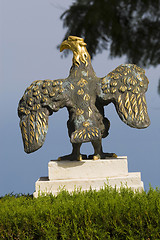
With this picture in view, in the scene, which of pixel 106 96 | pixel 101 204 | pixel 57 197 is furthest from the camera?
pixel 106 96

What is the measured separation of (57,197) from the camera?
3.93m

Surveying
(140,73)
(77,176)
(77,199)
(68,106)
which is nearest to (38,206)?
(77,199)

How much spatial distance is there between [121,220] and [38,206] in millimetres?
758

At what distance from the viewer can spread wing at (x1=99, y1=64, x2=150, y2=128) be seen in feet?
13.4

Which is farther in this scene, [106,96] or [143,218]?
[106,96]

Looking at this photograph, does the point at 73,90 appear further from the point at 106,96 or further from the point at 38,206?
the point at 38,206

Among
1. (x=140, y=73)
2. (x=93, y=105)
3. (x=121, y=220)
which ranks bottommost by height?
(x=121, y=220)

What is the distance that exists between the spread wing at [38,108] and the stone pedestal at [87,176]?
0.31m

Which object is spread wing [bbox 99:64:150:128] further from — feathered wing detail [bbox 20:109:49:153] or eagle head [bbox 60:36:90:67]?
feathered wing detail [bbox 20:109:49:153]

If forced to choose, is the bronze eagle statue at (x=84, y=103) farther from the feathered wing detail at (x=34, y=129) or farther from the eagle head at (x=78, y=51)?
the eagle head at (x=78, y=51)

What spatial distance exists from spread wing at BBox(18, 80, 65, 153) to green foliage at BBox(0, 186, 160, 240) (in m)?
0.77

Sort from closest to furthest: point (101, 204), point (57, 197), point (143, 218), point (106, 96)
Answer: point (143, 218), point (101, 204), point (57, 197), point (106, 96)

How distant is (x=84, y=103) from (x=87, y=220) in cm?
132

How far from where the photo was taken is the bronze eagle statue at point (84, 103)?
162 inches
